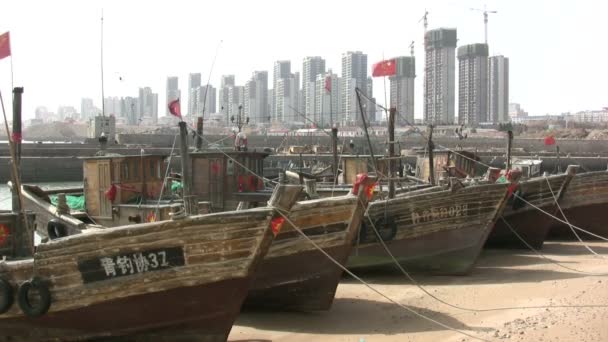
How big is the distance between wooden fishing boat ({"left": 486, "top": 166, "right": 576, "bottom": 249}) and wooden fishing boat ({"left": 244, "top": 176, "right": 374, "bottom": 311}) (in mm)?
8394

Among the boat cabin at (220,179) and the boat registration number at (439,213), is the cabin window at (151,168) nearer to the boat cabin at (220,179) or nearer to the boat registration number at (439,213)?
the boat cabin at (220,179)

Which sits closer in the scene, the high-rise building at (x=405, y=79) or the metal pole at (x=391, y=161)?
the metal pole at (x=391, y=161)

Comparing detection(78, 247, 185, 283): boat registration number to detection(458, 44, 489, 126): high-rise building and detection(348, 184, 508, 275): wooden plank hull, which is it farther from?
detection(458, 44, 489, 126): high-rise building

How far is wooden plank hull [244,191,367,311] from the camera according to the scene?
1066cm

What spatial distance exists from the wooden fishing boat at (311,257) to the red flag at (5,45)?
477cm

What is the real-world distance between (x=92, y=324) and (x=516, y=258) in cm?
1197

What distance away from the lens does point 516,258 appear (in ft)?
55.7

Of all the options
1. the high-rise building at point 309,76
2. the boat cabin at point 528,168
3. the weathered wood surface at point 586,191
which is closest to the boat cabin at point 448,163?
the boat cabin at point 528,168

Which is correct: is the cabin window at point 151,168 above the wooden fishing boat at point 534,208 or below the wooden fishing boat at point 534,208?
above

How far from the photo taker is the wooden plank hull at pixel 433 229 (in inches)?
548

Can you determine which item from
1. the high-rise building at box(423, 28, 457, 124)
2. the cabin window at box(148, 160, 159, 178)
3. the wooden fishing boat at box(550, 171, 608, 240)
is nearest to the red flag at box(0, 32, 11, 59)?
the cabin window at box(148, 160, 159, 178)

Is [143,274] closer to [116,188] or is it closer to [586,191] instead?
[116,188]

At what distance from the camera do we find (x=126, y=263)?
792 cm

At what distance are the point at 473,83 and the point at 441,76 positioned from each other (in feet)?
66.0
